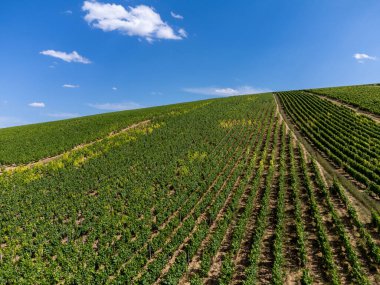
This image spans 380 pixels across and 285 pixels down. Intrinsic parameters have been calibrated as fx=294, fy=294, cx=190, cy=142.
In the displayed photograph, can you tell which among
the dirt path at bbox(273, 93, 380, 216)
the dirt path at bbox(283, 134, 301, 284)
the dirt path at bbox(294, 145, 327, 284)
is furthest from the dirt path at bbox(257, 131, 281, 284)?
the dirt path at bbox(273, 93, 380, 216)

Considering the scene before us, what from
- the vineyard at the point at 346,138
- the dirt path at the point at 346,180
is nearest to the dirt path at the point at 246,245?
the dirt path at the point at 346,180

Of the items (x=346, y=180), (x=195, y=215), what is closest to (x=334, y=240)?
A: (x=195, y=215)

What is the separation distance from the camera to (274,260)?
17.1 metres

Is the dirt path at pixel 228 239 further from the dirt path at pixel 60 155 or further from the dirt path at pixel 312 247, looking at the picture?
the dirt path at pixel 60 155

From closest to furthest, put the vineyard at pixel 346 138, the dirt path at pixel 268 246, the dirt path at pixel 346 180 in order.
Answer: the dirt path at pixel 268 246 → the dirt path at pixel 346 180 → the vineyard at pixel 346 138

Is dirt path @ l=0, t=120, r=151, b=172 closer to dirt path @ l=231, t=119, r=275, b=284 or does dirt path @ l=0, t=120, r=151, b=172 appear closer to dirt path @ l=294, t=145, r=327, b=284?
dirt path @ l=231, t=119, r=275, b=284

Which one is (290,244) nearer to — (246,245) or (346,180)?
(246,245)

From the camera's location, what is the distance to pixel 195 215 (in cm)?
2272

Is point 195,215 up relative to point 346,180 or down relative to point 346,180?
up

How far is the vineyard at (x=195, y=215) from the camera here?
16438mm

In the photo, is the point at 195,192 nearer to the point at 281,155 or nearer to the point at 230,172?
the point at 230,172

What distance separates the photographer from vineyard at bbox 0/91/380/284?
1644 centimetres

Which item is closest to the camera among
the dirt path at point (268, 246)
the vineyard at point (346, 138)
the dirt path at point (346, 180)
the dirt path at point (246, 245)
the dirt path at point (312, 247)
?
the dirt path at point (312, 247)

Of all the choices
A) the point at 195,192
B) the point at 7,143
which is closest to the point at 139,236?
the point at 195,192
